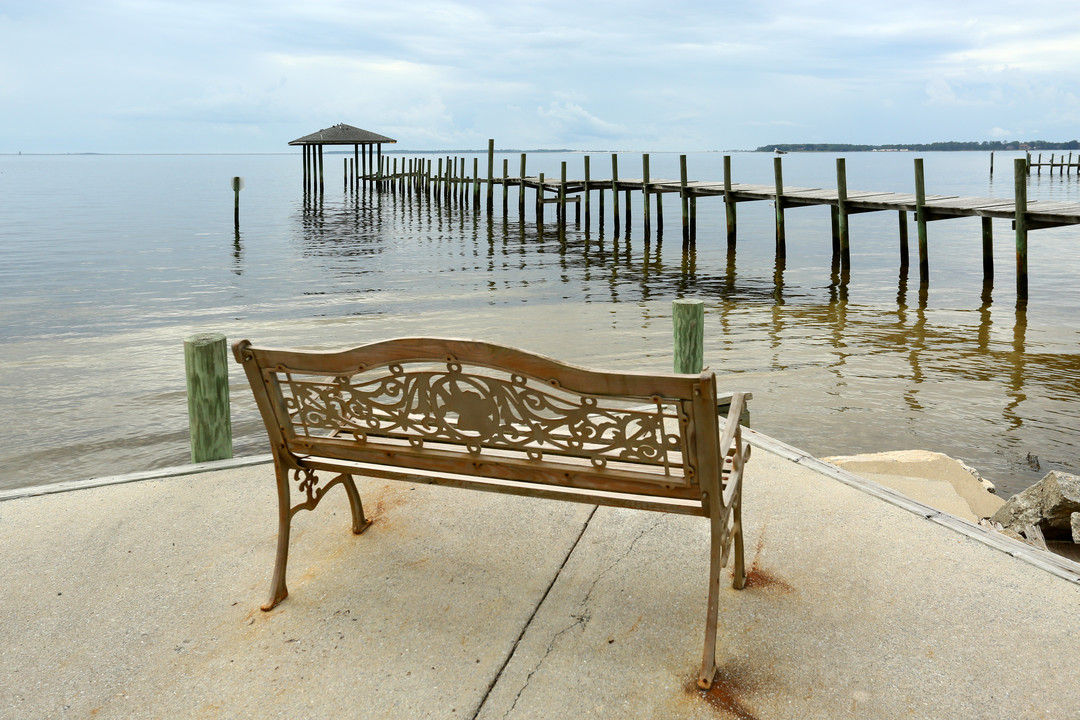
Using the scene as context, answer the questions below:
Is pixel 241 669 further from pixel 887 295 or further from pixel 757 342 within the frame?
pixel 887 295

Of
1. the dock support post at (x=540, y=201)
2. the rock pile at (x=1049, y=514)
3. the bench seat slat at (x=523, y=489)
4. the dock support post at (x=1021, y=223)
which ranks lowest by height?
the rock pile at (x=1049, y=514)

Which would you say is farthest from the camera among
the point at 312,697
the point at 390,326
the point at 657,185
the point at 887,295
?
the point at 657,185

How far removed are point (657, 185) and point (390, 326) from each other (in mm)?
13077

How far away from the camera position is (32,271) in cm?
2073

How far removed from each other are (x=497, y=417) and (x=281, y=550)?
102 centimetres

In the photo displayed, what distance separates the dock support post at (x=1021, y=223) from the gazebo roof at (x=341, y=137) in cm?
3315

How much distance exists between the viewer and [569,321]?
45.9ft

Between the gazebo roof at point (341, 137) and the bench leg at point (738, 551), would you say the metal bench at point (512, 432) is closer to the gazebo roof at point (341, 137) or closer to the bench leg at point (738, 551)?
the bench leg at point (738, 551)

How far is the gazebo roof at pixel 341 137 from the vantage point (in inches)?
1674

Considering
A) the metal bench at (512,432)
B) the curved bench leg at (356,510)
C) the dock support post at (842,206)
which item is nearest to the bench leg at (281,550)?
the metal bench at (512,432)

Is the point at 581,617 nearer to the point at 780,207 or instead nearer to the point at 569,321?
the point at 569,321

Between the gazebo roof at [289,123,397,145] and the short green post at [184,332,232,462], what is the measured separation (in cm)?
3942

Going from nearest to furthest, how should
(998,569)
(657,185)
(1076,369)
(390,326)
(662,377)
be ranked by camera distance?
(662,377), (998,569), (1076,369), (390,326), (657,185)

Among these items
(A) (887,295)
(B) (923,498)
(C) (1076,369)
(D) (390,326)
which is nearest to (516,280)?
(D) (390,326)
